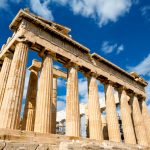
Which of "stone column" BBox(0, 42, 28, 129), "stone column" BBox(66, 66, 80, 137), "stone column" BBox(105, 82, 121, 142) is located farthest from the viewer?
"stone column" BBox(105, 82, 121, 142)

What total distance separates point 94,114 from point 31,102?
7.13 metres

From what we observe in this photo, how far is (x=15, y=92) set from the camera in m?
16.4

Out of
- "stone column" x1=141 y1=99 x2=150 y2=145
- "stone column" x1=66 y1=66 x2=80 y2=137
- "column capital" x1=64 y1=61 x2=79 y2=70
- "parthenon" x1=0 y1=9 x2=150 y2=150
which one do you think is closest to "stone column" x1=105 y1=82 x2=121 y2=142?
"parthenon" x1=0 y1=9 x2=150 y2=150

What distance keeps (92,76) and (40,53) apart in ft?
24.9

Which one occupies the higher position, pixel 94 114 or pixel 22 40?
pixel 22 40

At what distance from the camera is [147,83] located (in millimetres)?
36281

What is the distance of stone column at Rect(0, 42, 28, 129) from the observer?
15.1 metres

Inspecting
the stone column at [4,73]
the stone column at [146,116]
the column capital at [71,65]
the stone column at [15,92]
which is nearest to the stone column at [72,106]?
the column capital at [71,65]

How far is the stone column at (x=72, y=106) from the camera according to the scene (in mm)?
19781

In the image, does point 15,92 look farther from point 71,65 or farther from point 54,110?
point 54,110

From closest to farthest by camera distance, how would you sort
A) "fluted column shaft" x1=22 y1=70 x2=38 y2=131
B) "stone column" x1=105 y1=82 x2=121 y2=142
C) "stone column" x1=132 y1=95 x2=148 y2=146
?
"fluted column shaft" x1=22 y1=70 x2=38 y2=131 → "stone column" x1=105 y1=82 x2=121 y2=142 → "stone column" x1=132 y1=95 x2=148 y2=146

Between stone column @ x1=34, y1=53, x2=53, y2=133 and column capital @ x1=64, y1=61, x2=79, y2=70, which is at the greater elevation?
column capital @ x1=64, y1=61, x2=79, y2=70

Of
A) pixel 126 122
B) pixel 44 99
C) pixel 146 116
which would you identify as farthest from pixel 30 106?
pixel 146 116

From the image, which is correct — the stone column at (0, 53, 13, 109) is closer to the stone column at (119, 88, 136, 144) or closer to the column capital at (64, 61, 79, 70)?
the column capital at (64, 61, 79, 70)
